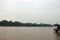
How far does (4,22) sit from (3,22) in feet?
3.09

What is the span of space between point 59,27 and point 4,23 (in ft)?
246

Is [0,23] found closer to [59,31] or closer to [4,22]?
[4,22]

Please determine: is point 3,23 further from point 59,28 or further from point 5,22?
point 59,28

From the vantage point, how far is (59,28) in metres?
57.4

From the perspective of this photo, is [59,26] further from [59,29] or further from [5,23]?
[5,23]

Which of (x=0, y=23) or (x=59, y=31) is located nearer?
(x=59, y=31)

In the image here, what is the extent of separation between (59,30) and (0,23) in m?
72.0

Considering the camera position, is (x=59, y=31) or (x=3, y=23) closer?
(x=59, y=31)

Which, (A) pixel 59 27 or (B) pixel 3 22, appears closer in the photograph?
(A) pixel 59 27

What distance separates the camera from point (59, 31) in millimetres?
59938

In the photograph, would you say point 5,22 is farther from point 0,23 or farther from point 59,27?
point 59,27

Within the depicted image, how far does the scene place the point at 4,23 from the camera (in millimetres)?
124938

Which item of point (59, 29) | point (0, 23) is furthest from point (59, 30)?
point (0, 23)

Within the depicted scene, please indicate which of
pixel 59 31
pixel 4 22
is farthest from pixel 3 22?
pixel 59 31
